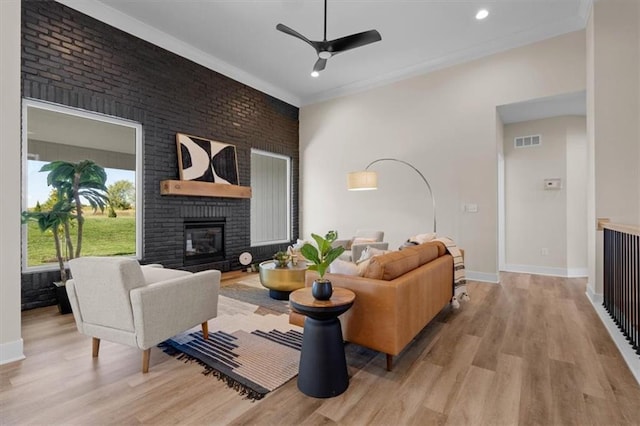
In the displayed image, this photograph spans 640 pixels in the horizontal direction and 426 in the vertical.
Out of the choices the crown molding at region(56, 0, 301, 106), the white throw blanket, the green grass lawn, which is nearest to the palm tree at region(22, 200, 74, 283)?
the green grass lawn

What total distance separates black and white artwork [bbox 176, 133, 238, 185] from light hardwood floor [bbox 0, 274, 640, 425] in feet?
8.99

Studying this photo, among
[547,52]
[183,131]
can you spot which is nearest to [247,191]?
[183,131]

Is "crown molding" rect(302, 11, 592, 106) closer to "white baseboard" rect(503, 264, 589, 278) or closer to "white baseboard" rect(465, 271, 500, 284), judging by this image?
"white baseboard" rect(465, 271, 500, 284)

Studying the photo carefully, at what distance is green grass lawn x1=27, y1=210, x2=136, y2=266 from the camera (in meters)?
3.55

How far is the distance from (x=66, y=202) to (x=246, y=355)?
2.79 metres

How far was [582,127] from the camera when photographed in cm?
536

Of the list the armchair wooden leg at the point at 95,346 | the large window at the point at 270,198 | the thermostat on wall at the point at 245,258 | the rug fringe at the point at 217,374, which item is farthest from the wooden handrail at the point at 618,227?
the large window at the point at 270,198

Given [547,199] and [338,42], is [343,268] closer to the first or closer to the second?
[338,42]

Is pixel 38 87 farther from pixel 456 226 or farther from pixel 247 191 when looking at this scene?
pixel 456 226

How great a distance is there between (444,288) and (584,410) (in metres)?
1.49

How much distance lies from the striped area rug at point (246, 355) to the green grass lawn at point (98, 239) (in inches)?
88.6

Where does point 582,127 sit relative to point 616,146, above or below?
above

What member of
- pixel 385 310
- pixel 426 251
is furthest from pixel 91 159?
pixel 426 251

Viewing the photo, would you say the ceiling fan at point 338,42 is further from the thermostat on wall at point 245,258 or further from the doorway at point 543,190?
the thermostat on wall at point 245,258
